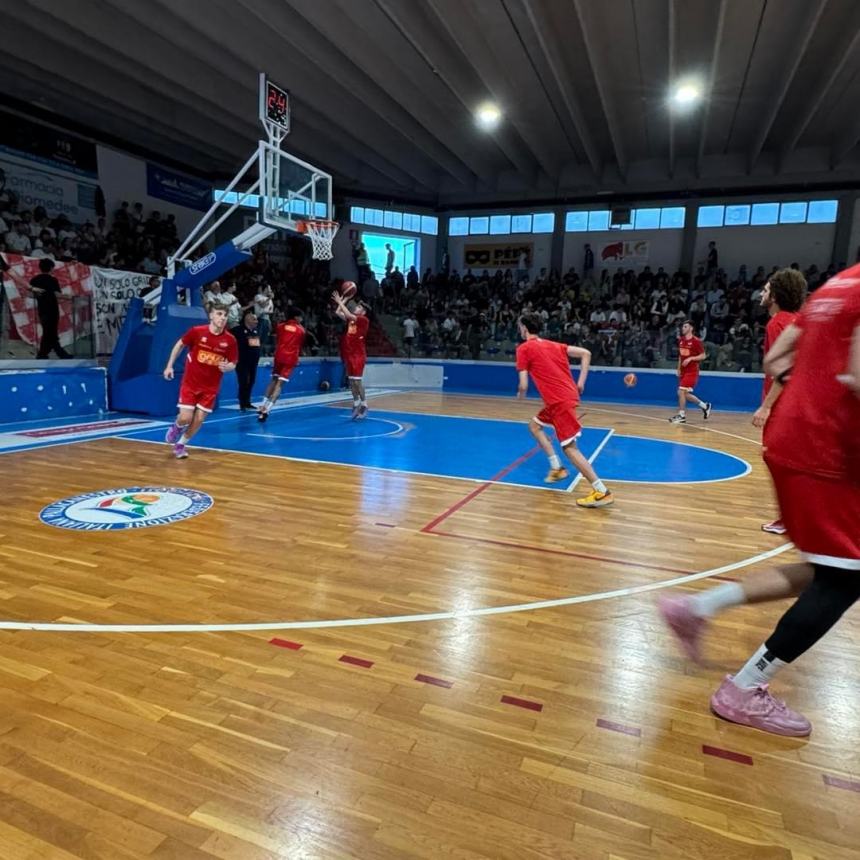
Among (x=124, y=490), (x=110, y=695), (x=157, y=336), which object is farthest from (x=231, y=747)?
(x=157, y=336)

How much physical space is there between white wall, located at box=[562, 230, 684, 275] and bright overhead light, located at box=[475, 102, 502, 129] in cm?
784

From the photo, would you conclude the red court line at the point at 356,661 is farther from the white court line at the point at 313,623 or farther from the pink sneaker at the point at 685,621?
the pink sneaker at the point at 685,621

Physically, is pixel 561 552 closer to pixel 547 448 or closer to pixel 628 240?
pixel 547 448

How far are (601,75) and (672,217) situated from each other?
1002cm

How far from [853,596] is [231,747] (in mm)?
2116

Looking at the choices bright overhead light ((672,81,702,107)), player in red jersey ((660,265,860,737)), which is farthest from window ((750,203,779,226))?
player in red jersey ((660,265,860,737))

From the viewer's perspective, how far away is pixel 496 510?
16.5ft

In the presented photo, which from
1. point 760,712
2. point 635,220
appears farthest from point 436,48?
point 760,712

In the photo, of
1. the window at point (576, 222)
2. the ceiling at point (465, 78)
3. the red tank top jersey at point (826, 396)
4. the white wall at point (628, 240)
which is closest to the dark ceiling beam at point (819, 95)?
the ceiling at point (465, 78)

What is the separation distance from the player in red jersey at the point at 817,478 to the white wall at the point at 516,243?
22.9m

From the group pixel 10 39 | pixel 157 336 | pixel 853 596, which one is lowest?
pixel 853 596

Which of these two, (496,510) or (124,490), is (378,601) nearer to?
(496,510)

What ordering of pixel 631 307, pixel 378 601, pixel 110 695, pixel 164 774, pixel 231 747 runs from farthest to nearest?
pixel 631 307, pixel 378 601, pixel 110 695, pixel 231 747, pixel 164 774

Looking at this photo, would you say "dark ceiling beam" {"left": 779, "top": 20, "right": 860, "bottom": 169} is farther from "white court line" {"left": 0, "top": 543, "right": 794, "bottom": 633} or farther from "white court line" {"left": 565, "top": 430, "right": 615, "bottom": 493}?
"white court line" {"left": 0, "top": 543, "right": 794, "bottom": 633}
